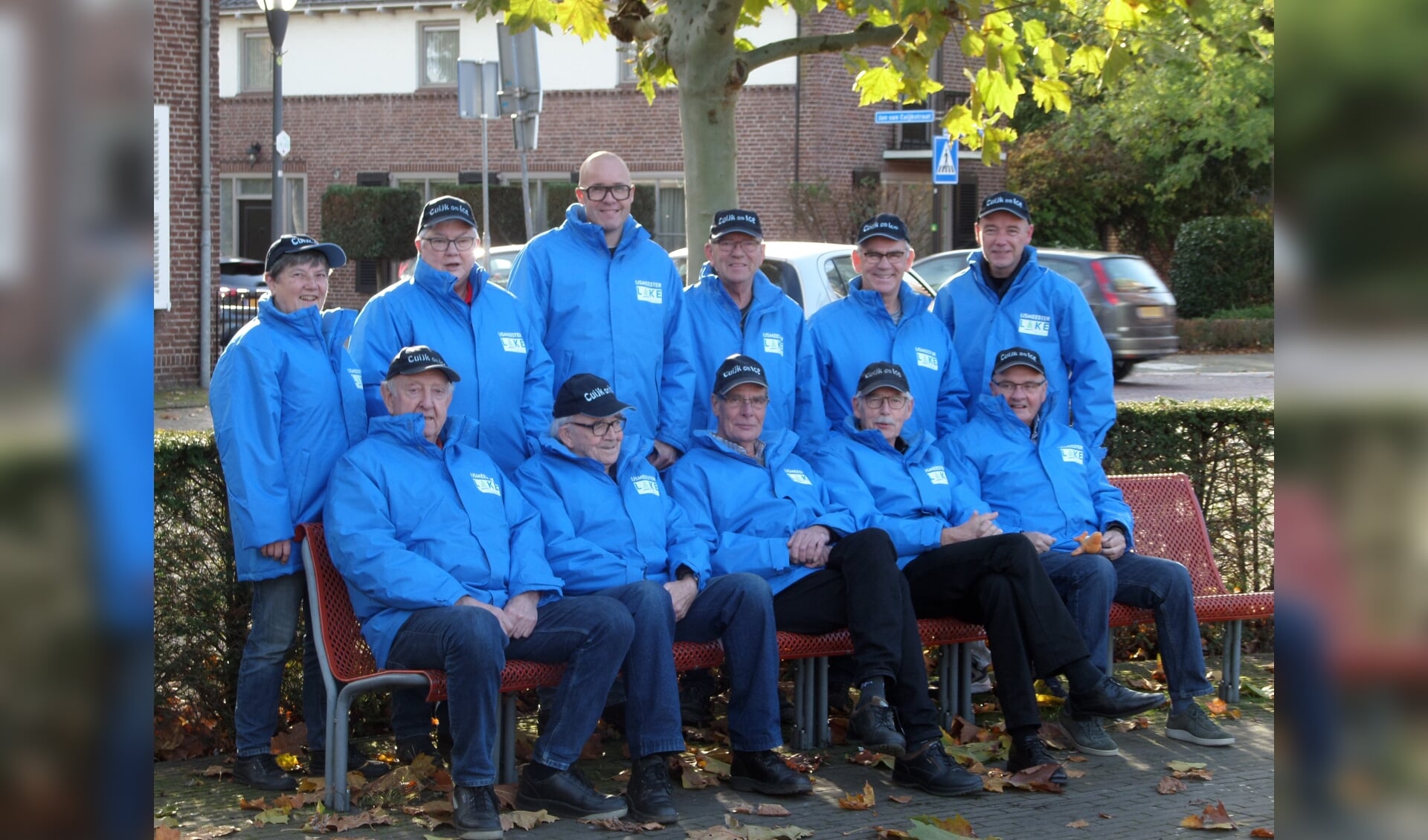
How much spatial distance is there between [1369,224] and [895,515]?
5.79 m

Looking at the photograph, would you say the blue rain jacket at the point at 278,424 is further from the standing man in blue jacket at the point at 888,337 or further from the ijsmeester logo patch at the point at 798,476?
the standing man in blue jacket at the point at 888,337

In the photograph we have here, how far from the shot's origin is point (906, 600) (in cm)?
598

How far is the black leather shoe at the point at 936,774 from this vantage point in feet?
18.3

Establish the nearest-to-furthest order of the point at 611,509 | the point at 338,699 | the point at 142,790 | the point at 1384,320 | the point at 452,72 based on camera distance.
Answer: the point at 1384,320 → the point at 142,790 → the point at 338,699 → the point at 611,509 → the point at 452,72

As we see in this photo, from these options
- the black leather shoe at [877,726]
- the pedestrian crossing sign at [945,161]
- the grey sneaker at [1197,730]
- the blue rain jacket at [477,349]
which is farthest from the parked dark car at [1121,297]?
the black leather shoe at [877,726]

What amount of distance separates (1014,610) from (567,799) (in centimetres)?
194

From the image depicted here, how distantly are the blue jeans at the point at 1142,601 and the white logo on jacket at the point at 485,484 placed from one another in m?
2.40

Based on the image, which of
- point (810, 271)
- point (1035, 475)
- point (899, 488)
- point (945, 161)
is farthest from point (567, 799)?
point (945, 161)

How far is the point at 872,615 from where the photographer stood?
5.84 meters

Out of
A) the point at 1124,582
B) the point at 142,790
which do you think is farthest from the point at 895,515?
the point at 142,790

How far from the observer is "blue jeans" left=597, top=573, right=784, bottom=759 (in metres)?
5.39

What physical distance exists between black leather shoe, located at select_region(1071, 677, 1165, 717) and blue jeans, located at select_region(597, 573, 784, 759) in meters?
1.30

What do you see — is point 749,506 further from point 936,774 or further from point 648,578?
point 936,774

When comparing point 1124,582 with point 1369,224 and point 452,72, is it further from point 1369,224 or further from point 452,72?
point 452,72
